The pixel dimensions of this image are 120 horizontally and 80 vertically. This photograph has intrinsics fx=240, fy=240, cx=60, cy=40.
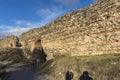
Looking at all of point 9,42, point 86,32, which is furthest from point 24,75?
point 9,42

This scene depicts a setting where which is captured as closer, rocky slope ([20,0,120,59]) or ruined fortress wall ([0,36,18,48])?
rocky slope ([20,0,120,59])

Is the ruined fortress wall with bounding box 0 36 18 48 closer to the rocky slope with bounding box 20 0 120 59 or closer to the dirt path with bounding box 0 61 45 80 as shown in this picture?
the rocky slope with bounding box 20 0 120 59

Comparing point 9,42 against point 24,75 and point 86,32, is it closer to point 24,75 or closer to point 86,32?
point 24,75

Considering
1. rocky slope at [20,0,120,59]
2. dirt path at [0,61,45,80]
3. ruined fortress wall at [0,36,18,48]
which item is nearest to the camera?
rocky slope at [20,0,120,59]

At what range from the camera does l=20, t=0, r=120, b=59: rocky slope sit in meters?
19.6

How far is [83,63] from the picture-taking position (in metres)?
20.2

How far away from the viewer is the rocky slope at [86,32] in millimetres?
19641

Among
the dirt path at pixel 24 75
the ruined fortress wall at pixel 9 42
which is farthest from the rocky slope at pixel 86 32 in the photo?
the ruined fortress wall at pixel 9 42

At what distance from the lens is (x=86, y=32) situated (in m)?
22.8

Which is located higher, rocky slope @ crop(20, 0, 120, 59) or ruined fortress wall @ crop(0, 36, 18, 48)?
ruined fortress wall @ crop(0, 36, 18, 48)

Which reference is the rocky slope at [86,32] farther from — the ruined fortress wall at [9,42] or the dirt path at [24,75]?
the ruined fortress wall at [9,42]

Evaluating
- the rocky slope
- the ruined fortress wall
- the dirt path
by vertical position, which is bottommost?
the dirt path

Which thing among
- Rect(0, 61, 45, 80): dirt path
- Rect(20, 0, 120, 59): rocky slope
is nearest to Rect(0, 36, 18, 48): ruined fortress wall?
Rect(20, 0, 120, 59): rocky slope

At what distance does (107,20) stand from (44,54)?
1446 centimetres
